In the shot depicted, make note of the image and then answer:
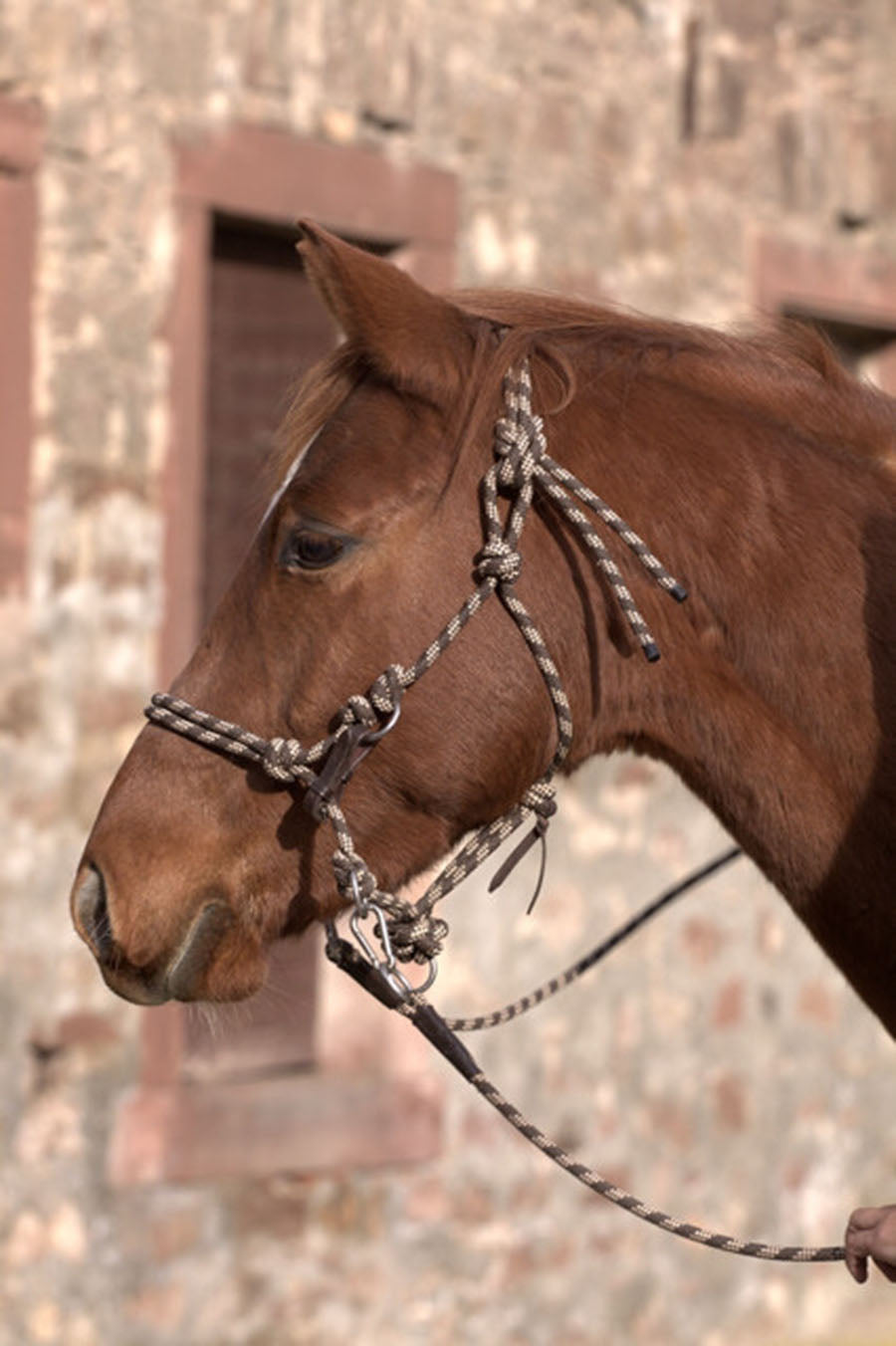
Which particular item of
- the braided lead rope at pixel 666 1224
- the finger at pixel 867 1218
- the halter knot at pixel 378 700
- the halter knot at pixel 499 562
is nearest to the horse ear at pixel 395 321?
the halter knot at pixel 499 562

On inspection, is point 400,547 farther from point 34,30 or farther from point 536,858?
point 536,858

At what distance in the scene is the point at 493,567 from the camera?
3195 mm

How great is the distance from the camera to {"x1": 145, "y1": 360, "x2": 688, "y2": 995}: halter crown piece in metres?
3.21

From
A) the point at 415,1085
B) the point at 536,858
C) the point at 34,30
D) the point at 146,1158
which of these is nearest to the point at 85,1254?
the point at 146,1158

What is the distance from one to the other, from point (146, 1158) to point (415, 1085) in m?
1.07

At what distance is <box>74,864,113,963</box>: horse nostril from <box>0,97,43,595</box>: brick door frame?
3.17 m

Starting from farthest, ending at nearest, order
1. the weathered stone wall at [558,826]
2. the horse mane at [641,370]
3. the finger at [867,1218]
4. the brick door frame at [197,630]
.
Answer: the brick door frame at [197,630], the weathered stone wall at [558,826], the horse mane at [641,370], the finger at [867,1218]

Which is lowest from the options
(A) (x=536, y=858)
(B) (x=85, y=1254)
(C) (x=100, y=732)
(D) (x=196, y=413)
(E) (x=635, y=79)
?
(B) (x=85, y=1254)

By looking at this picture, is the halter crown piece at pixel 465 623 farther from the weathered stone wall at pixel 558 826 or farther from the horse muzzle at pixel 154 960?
the weathered stone wall at pixel 558 826

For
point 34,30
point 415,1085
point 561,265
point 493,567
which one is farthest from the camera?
point 561,265

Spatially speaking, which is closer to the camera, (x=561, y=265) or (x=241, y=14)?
(x=241, y=14)

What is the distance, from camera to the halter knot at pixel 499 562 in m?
3.19

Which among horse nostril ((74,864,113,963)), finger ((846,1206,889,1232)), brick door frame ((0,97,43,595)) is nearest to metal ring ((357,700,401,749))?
horse nostril ((74,864,113,963))

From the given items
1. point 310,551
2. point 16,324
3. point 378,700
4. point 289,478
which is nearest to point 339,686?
point 378,700
